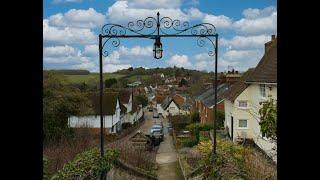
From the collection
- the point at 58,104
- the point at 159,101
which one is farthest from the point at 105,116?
the point at 159,101

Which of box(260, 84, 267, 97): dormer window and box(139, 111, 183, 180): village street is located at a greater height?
box(260, 84, 267, 97): dormer window

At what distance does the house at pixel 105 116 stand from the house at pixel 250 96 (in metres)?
8.81

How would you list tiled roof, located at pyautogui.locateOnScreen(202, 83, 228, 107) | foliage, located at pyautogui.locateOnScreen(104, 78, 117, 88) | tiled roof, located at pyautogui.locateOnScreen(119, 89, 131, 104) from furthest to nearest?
1. foliage, located at pyautogui.locateOnScreen(104, 78, 117, 88)
2. tiled roof, located at pyautogui.locateOnScreen(119, 89, 131, 104)
3. tiled roof, located at pyautogui.locateOnScreen(202, 83, 228, 107)

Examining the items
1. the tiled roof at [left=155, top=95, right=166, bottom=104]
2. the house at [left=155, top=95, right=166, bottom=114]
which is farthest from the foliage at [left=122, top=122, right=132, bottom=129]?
the tiled roof at [left=155, top=95, right=166, bottom=104]

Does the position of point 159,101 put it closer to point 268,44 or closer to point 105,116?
point 105,116

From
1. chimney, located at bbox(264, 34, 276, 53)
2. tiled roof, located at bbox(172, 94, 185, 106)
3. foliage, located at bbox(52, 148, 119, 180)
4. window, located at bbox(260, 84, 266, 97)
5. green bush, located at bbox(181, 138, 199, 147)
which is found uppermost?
chimney, located at bbox(264, 34, 276, 53)

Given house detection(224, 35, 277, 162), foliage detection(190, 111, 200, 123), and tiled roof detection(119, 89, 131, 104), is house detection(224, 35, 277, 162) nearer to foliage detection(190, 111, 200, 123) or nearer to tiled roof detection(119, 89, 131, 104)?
foliage detection(190, 111, 200, 123)

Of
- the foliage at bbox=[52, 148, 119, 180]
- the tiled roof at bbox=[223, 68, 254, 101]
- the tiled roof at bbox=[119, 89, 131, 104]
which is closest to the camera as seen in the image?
the foliage at bbox=[52, 148, 119, 180]

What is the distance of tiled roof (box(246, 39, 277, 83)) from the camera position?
2410 cm

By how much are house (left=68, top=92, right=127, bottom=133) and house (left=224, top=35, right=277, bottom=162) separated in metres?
8.81
